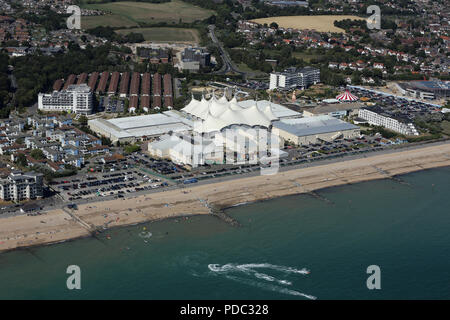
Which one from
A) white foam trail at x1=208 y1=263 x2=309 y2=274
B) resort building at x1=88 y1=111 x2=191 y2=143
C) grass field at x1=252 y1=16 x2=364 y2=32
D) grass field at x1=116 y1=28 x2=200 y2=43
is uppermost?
grass field at x1=252 y1=16 x2=364 y2=32

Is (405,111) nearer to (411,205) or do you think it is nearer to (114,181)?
(411,205)

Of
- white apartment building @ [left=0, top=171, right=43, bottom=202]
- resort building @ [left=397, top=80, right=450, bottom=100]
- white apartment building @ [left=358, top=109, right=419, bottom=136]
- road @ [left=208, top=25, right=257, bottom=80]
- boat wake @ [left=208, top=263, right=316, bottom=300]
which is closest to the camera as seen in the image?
boat wake @ [left=208, top=263, right=316, bottom=300]

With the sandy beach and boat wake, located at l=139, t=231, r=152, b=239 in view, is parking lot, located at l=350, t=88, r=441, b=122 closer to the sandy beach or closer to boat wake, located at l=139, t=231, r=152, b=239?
the sandy beach

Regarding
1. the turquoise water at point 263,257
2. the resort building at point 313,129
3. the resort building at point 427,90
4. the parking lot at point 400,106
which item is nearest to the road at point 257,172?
the resort building at point 313,129

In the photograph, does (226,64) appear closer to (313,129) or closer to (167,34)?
(167,34)

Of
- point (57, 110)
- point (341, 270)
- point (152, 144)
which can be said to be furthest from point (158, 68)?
point (341, 270)

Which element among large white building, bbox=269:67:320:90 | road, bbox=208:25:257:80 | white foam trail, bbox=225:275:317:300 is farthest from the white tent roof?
white foam trail, bbox=225:275:317:300

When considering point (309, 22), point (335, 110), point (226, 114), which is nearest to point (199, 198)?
point (226, 114)
